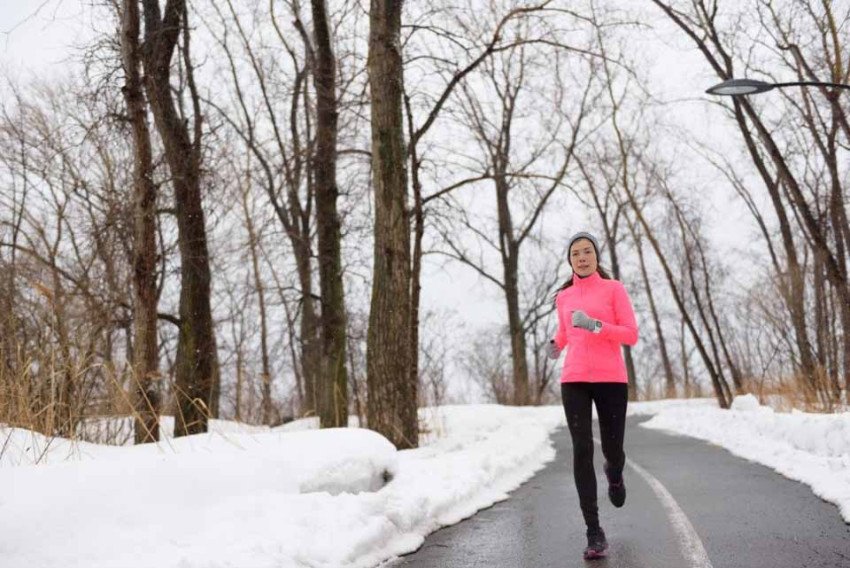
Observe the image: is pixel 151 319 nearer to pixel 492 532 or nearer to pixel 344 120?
pixel 492 532

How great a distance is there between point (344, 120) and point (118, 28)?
826 centimetres

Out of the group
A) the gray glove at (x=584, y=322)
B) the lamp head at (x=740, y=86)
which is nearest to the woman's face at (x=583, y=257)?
the gray glove at (x=584, y=322)

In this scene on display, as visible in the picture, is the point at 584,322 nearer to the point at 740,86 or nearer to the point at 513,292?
the point at 740,86

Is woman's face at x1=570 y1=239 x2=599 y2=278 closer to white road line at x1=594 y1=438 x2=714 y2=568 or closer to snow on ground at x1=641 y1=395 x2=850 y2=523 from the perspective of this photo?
white road line at x1=594 y1=438 x2=714 y2=568

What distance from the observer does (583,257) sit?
5281mm

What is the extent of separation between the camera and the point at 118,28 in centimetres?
1087

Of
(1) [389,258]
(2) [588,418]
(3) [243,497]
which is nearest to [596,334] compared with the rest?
(2) [588,418]

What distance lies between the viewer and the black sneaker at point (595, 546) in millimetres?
4723

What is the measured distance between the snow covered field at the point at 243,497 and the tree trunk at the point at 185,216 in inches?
223

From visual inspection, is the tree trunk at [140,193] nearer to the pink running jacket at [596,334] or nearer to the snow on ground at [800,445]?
the pink running jacket at [596,334]

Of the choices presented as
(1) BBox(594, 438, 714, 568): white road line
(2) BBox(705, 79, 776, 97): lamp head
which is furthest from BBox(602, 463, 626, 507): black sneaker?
(2) BBox(705, 79, 776, 97): lamp head

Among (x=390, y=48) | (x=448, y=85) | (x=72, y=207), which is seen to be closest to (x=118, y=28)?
(x=390, y=48)

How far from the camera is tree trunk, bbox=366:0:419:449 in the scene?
10789 millimetres

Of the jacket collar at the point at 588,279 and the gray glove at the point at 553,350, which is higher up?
the jacket collar at the point at 588,279
